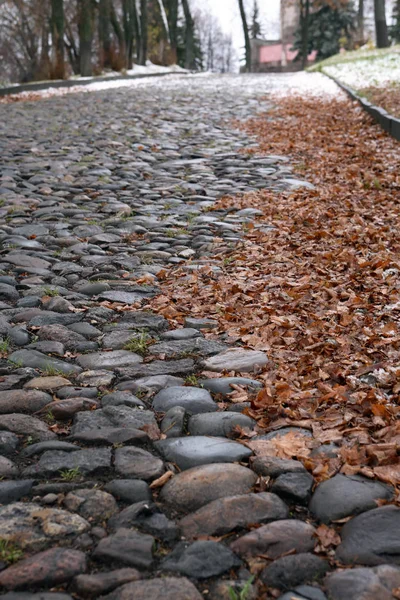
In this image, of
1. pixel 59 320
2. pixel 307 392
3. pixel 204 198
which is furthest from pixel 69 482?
pixel 204 198

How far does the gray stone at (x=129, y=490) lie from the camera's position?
2299 millimetres

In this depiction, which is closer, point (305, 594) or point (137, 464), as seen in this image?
point (305, 594)

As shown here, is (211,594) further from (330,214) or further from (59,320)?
(330,214)

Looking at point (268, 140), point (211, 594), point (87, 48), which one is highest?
point (87, 48)

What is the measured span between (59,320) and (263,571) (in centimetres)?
228

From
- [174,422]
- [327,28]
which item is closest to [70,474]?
[174,422]

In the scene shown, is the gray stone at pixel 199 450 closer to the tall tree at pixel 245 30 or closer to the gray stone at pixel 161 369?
the gray stone at pixel 161 369

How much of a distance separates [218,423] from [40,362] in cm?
100

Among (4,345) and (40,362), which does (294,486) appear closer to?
(40,362)

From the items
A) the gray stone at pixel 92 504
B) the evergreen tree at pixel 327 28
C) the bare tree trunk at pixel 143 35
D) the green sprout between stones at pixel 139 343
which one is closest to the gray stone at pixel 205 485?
the gray stone at pixel 92 504

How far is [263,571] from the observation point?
195 cm

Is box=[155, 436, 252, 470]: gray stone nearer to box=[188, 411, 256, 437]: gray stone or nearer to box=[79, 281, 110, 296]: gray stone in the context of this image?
box=[188, 411, 256, 437]: gray stone

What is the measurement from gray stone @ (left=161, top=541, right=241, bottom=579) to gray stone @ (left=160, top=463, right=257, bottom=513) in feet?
0.72

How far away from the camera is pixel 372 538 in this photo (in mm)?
2055
